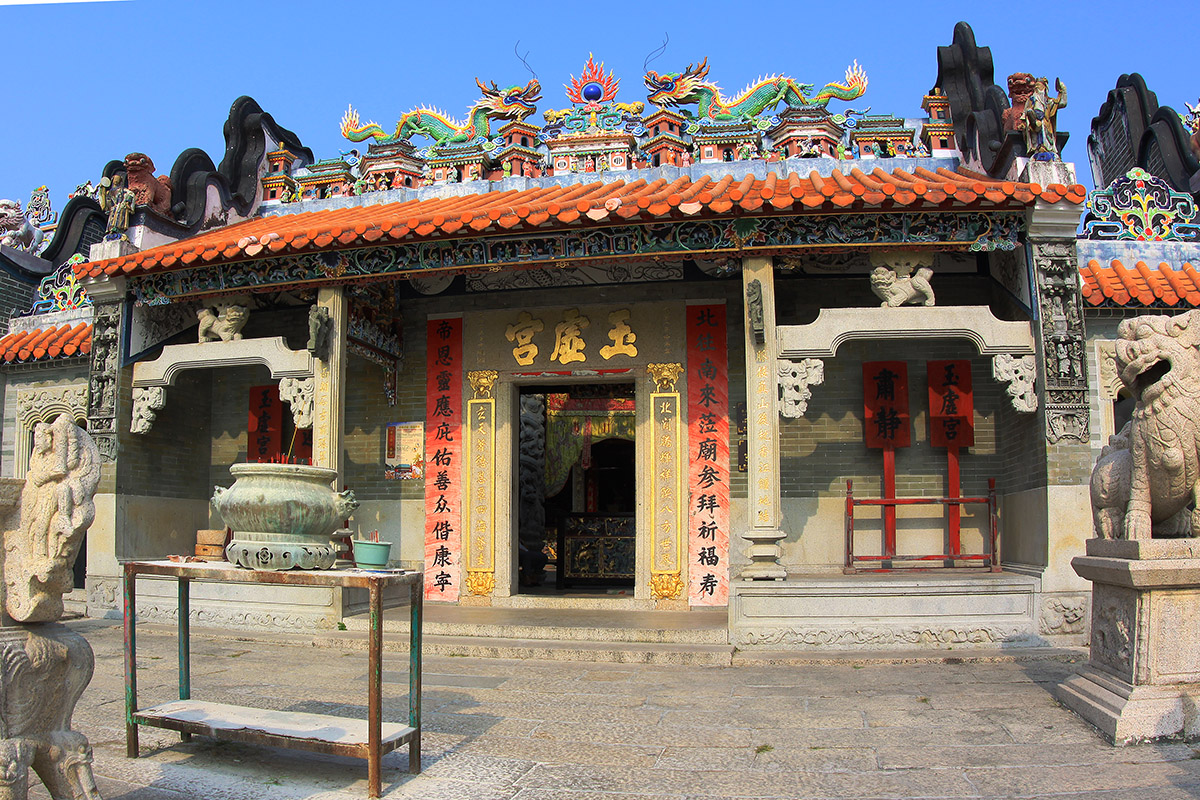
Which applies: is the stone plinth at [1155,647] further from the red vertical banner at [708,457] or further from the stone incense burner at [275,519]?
the red vertical banner at [708,457]

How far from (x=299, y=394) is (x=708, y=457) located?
369 centimetres

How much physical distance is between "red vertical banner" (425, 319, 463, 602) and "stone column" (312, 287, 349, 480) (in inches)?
49.8

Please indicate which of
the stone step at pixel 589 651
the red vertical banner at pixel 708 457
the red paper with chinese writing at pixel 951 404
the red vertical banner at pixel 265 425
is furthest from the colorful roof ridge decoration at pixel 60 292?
the red paper with chinese writing at pixel 951 404

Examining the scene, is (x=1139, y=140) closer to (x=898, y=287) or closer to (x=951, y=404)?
(x=951, y=404)

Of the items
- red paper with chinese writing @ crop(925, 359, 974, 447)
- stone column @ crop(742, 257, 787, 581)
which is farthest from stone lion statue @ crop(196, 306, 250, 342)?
red paper with chinese writing @ crop(925, 359, 974, 447)

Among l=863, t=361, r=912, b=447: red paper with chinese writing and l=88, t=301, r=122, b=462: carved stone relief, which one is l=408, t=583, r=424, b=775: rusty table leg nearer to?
l=863, t=361, r=912, b=447: red paper with chinese writing

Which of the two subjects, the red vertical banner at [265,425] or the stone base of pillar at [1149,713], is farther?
the red vertical banner at [265,425]

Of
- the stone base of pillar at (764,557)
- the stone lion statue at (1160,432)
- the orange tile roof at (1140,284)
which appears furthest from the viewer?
the orange tile roof at (1140,284)

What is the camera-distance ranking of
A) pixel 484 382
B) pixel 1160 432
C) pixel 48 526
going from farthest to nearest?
pixel 484 382 < pixel 1160 432 < pixel 48 526

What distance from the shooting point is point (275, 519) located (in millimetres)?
3867

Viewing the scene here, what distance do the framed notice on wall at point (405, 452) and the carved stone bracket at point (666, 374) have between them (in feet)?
7.97

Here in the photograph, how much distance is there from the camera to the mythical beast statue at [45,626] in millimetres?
2783

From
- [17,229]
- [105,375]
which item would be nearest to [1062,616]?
[105,375]

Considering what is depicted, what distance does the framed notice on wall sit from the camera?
9055 mm
